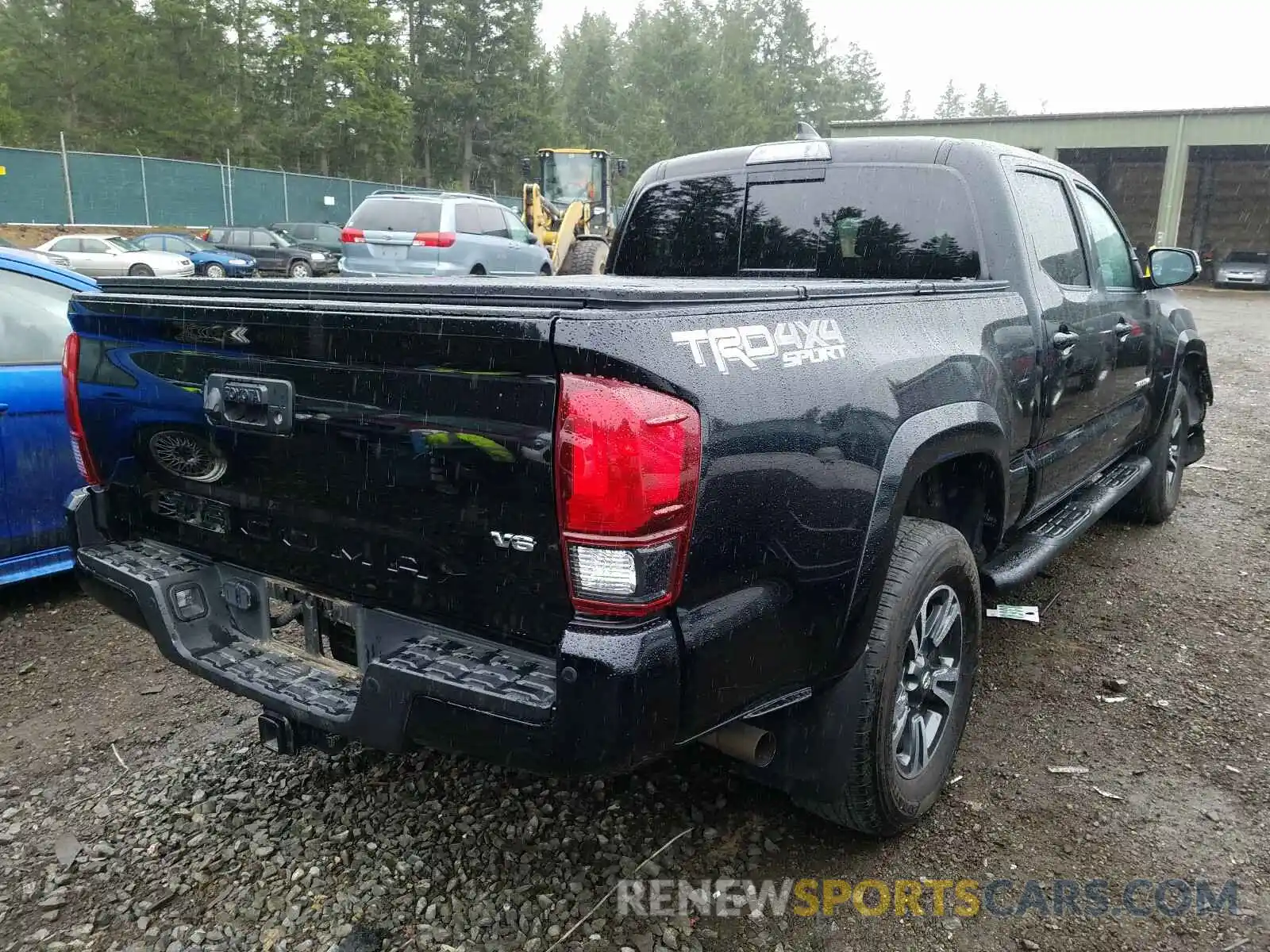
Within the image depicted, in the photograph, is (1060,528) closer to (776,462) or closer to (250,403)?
(776,462)

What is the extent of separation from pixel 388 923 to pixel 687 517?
135cm

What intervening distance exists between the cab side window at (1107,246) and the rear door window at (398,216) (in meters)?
12.0

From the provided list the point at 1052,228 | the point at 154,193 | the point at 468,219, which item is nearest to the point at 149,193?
the point at 154,193

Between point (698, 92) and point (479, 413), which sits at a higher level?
point (698, 92)

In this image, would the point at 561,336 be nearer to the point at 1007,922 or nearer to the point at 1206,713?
the point at 1007,922

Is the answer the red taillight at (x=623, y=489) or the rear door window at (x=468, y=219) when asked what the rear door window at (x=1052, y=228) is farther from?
the rear door window at (x=468, y=219)

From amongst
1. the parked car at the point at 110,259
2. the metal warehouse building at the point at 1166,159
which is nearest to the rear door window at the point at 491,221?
the parked car at the point at 110,259

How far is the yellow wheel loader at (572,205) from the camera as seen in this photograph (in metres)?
17.3

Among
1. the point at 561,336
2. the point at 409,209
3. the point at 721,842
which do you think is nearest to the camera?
the point at 561,336

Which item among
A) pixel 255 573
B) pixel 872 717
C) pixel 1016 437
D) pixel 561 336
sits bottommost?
pixel 872 717

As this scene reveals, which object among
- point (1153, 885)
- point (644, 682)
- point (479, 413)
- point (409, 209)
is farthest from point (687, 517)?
point (409, 209)

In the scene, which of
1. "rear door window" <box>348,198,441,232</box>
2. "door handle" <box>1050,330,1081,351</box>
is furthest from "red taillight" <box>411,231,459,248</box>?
"door handle" <box>1050,330,1081,351</box>

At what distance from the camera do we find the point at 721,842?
2625mm

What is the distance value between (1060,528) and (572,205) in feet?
55.8
